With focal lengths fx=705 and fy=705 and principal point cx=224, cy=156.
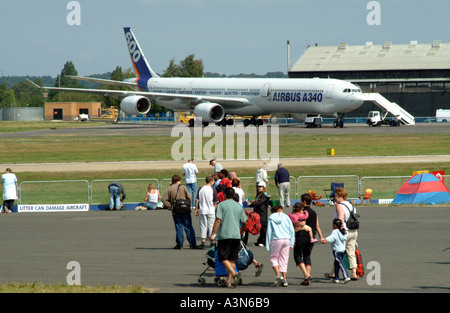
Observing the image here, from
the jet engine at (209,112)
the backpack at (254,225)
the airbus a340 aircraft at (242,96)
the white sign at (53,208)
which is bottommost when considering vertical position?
the white sign at (53,208)

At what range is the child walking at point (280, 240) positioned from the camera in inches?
533

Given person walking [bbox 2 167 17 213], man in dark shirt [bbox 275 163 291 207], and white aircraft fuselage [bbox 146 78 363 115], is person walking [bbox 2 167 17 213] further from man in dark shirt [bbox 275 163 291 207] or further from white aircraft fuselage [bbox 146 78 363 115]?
white aircraft fuselage [bbox 146 78 363 115]

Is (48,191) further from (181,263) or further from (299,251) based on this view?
(299,251)

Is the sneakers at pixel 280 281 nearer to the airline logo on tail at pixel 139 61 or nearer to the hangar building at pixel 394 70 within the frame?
the airline logo on tail at pixel 139 61

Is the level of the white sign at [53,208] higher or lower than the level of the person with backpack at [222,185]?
lower

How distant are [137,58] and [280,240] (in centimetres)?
7560

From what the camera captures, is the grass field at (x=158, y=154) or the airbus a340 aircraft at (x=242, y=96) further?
the airbus a340 aircraft at (x=242, y=96)

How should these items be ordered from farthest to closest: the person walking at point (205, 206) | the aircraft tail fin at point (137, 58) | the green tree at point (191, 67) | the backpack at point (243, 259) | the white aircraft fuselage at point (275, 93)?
the green tree at point (191, 67), the aircraft tail fin at point (137, 58), the white aircraft fuselage at point (275, 93), the person walking at point (205, 206), the backpack at point (243, 259)

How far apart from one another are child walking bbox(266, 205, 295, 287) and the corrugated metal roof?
9060cm

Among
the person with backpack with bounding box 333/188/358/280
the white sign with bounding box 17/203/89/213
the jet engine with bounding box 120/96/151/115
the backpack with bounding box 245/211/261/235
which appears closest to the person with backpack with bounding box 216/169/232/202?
the backpack with bounding box 245/211/261/235

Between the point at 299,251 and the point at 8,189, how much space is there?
16330mm

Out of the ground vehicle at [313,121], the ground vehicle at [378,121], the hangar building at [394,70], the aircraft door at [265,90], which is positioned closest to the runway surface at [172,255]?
the aircraft door at [265,90]

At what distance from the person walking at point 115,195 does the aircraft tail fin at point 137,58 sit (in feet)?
197

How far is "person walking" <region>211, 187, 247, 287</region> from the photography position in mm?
13492
